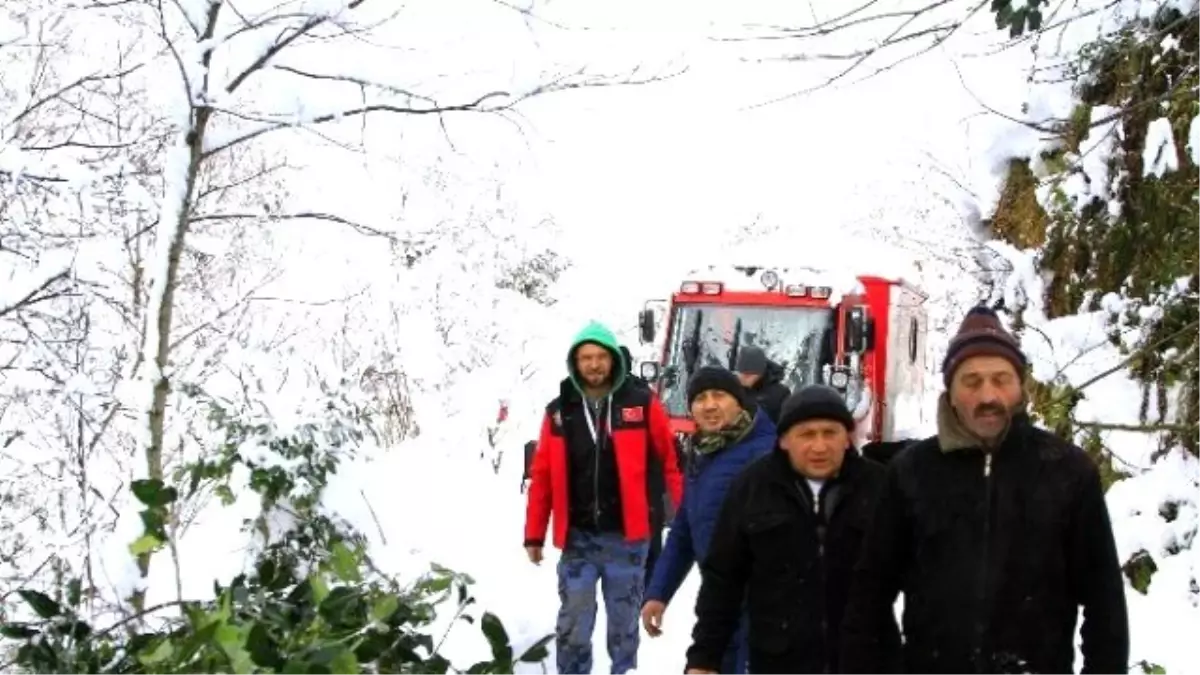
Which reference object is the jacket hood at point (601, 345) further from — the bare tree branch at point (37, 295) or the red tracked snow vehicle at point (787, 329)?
the red tracked snow vehicle at point (787, 329)

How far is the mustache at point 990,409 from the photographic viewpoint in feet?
9.52

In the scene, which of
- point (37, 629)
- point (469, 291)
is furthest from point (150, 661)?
point (469, 291)

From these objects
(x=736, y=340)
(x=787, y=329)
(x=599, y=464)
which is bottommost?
(x=599, y=464)

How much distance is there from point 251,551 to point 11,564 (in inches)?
60.8

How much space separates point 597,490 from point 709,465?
0.93 meters

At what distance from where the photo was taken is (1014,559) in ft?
9.40

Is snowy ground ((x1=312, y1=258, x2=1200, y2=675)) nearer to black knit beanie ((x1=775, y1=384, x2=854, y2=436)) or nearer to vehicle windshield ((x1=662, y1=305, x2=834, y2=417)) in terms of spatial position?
black knit beanie ((x1=775, y1=384, x2=854, y2=436))

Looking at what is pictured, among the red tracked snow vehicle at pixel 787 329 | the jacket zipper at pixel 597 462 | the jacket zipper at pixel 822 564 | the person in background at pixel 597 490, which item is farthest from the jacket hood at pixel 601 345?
the red tracked snow vehicle at pixel 787 329

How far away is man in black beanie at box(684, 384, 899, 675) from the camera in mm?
3738

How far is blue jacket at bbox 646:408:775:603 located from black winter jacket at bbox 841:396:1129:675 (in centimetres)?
178

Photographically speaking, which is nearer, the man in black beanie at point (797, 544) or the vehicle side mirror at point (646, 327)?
the man in black beanie at point (797, 544)

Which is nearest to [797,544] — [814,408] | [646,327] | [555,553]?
[814,408]

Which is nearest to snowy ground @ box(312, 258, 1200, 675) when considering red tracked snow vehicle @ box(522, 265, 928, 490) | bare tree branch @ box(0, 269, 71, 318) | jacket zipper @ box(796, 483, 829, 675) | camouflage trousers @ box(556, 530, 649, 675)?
camouflage trousers @ box(556, 530, 649, 675)

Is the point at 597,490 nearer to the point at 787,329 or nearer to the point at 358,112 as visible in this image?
the point at 358,112
